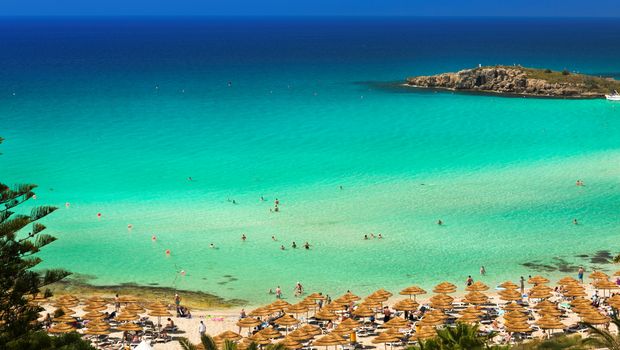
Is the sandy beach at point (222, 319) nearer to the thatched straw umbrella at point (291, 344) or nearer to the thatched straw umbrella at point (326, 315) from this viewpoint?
the thatched straw umbrella at point (326, 315)

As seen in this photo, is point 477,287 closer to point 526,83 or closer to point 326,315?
point 326,315

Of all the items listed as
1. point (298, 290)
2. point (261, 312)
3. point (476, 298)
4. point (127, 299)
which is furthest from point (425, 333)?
point (127, 299)

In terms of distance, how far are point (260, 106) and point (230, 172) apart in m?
29.7

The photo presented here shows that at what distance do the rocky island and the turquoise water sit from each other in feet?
11.3

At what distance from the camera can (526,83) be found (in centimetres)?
8450

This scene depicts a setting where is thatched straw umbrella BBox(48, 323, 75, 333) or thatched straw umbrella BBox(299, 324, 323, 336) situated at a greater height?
thatched straw umbrella BBox(48, 323, 75, 333)

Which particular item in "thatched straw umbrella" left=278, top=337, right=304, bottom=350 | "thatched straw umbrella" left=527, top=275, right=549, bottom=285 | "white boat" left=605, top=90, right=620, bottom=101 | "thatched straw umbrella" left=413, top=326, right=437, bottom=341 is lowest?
"thatched straw umbrella" left=278, top=337, right=304, bottom=350

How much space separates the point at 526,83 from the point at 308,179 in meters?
Answer: 42.8

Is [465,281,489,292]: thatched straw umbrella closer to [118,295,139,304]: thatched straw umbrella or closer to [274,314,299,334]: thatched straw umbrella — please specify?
[274,314,299,334]: thatched straw umbrella

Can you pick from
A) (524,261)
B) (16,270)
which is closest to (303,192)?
(524,261)

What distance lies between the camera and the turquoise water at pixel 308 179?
3544cm

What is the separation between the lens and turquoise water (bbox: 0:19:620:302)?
35.4 meters

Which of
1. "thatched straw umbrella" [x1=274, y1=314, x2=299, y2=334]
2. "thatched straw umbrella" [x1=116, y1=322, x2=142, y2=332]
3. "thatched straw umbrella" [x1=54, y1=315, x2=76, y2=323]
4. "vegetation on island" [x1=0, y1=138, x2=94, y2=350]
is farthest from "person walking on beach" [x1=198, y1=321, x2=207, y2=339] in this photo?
"vegetation on island" [x1=0, y1=138, x2=94, y2=350]

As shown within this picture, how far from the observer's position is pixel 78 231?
131ft
